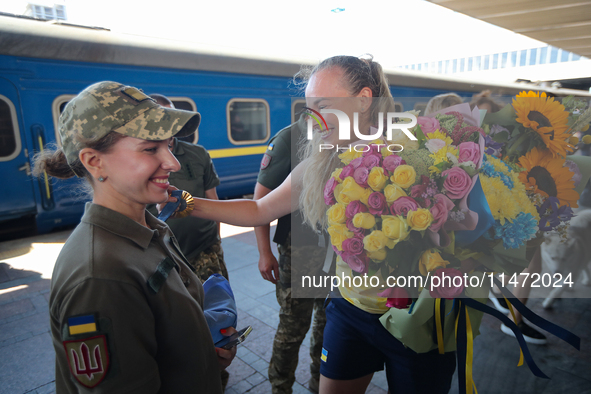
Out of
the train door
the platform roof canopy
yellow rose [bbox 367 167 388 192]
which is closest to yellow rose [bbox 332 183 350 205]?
yellow rose [bbox 367 167 388 192]

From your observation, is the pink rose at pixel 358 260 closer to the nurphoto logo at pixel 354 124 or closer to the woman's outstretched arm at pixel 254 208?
the nurphoto logo at pixel 354 124

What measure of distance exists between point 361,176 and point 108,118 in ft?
2.68

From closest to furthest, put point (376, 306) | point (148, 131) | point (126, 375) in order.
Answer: point (126, 375)
point (148, 131)
point (376, 306)

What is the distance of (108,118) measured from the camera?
109cm

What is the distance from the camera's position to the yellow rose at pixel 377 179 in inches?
46.6

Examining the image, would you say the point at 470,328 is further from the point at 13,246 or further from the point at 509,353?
the point at 13,246

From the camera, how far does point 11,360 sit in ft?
9.43

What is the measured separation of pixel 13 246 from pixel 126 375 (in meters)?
5.57

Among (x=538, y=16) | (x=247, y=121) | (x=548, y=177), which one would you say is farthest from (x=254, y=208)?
(x=538, y=16)

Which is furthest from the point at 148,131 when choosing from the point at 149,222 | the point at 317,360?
the point at 317,360

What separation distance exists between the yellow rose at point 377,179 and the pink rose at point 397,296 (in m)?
0.37

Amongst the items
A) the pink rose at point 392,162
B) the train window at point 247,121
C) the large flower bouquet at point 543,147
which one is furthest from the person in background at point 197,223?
the train window at point 247,121

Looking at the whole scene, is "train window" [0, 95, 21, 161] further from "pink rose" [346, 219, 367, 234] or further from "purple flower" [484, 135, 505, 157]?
"purple flower" [484, 135, 505, 157]

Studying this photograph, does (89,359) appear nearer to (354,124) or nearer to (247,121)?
(354,124)
